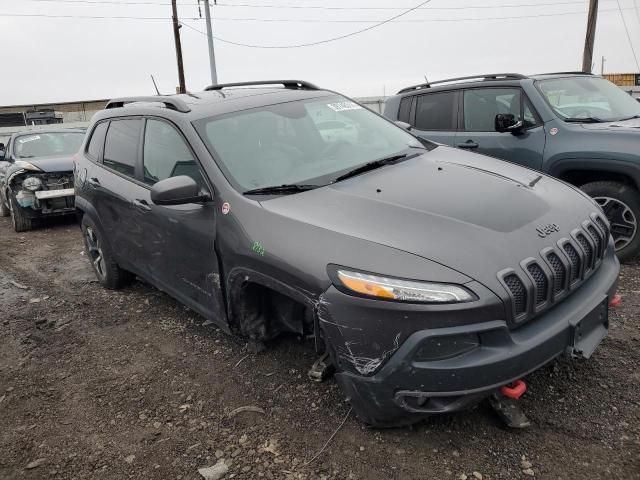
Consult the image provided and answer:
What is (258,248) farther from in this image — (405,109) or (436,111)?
(405,109)

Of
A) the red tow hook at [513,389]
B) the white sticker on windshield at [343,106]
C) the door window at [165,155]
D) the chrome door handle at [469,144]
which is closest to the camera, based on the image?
the red tow hook at [513,389]

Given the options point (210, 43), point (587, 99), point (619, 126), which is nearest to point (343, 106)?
point (619, 126)

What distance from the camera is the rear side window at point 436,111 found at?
18.9 feet

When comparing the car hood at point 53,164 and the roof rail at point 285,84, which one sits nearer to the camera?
the roof rail at point 285,84

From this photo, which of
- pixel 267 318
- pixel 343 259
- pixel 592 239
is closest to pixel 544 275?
pixel 592 239

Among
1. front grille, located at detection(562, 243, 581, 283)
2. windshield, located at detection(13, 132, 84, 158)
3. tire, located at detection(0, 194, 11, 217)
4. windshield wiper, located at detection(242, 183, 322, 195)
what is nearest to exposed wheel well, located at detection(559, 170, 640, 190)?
front grille, located at detection(562, 243, 581, 283)

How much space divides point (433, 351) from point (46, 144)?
9126 millimetres

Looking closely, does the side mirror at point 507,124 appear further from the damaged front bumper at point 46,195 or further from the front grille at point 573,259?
the damaged front bumper at point 46,195

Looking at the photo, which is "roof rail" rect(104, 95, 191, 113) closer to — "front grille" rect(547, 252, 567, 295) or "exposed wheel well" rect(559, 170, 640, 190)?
"front grille" rect(547, 252, 567, 295)

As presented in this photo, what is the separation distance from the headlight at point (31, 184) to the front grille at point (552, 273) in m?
7.85

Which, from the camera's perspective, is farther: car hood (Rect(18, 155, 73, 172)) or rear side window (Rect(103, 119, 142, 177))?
car hood (Rect(18, 155, 73, 172))

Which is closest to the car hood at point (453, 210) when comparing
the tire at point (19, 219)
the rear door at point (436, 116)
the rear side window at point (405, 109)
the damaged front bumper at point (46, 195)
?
the rear door at point (436, 116)

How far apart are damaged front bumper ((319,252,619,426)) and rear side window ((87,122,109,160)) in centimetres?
325

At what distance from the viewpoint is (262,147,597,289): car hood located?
218 centimetres
